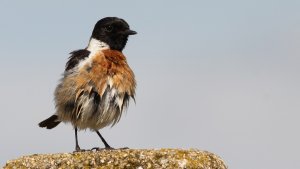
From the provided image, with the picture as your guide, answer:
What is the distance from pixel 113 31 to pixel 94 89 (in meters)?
2.09

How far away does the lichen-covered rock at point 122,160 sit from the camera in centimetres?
443

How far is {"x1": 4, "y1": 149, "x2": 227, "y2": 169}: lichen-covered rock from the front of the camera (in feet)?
14.5

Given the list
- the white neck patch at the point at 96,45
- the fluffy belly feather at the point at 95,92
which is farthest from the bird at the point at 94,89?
the white neck patch at the point at 96,45

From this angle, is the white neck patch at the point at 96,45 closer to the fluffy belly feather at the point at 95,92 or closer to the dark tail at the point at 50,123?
the fluffy belly feather at the point at 95,92

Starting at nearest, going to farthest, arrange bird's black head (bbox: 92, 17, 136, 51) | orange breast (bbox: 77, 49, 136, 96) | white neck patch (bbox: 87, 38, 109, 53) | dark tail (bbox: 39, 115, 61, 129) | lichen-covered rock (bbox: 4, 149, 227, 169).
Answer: lichen-covered rock (bbox: 4, 149, 227, 169)
orange breast (bbox: 77, 49, 136, 96)
white neck patch (bbox: 87, 38, 109, 53)
bird's black head (bbox: 92, 17, 136, 51)
dark tail (bbox: 39, 115, 61, 129)

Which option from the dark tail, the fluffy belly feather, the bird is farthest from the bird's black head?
the dark tail

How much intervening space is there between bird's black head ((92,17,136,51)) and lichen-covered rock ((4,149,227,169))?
5117 mm

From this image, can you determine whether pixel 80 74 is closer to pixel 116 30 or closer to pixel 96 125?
pixel 96 125

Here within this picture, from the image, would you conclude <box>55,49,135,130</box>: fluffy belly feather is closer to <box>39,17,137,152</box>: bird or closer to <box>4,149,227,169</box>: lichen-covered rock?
<box>39,17,137,152</box>: bird

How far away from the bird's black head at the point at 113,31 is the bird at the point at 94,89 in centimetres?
71

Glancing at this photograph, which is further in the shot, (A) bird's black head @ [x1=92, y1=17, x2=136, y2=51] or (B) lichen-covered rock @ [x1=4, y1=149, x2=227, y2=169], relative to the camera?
(A) bird's black head @ [x1=92, y1=17, x2=136, y2=51]

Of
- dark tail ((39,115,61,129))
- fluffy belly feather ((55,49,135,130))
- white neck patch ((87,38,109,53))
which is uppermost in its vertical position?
white neck patch ((87,38,109,53))

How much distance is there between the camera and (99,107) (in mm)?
8078

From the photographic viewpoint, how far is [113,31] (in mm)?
9742
